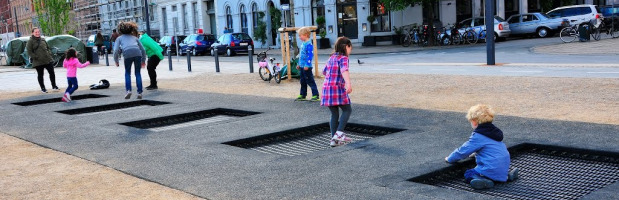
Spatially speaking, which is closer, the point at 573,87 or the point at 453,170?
the point at 453,170

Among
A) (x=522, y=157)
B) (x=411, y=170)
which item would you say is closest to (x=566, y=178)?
(x=522, y=157)

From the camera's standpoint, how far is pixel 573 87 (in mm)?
12102

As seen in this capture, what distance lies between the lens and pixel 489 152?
5.59 metres

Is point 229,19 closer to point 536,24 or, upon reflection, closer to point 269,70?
point 536,24

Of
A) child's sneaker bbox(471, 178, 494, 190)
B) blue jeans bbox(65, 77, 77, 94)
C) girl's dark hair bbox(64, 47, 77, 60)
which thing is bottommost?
child's sneaker bbox(471, 178, 494, 190)

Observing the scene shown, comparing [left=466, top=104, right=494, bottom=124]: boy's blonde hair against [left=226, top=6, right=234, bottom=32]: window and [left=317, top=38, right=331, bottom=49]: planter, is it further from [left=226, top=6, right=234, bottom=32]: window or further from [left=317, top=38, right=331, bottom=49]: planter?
[left=226, top=6, right=234, bottom=32]: window

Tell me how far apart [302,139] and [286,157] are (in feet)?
5.09

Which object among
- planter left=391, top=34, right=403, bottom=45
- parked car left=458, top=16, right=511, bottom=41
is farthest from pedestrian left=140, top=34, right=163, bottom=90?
planter left=391, top=34, right=403, bottom=45

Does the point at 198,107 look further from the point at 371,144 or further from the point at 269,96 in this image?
the point at 371,144

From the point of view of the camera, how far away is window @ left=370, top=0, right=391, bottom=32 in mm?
42000

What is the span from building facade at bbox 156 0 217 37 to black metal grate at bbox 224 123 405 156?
4830 centimetres

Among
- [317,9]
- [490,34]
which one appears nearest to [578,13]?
[317,9]

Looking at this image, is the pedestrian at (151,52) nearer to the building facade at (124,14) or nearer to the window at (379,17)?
the window at (379,17)

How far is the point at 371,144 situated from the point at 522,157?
161 cm
